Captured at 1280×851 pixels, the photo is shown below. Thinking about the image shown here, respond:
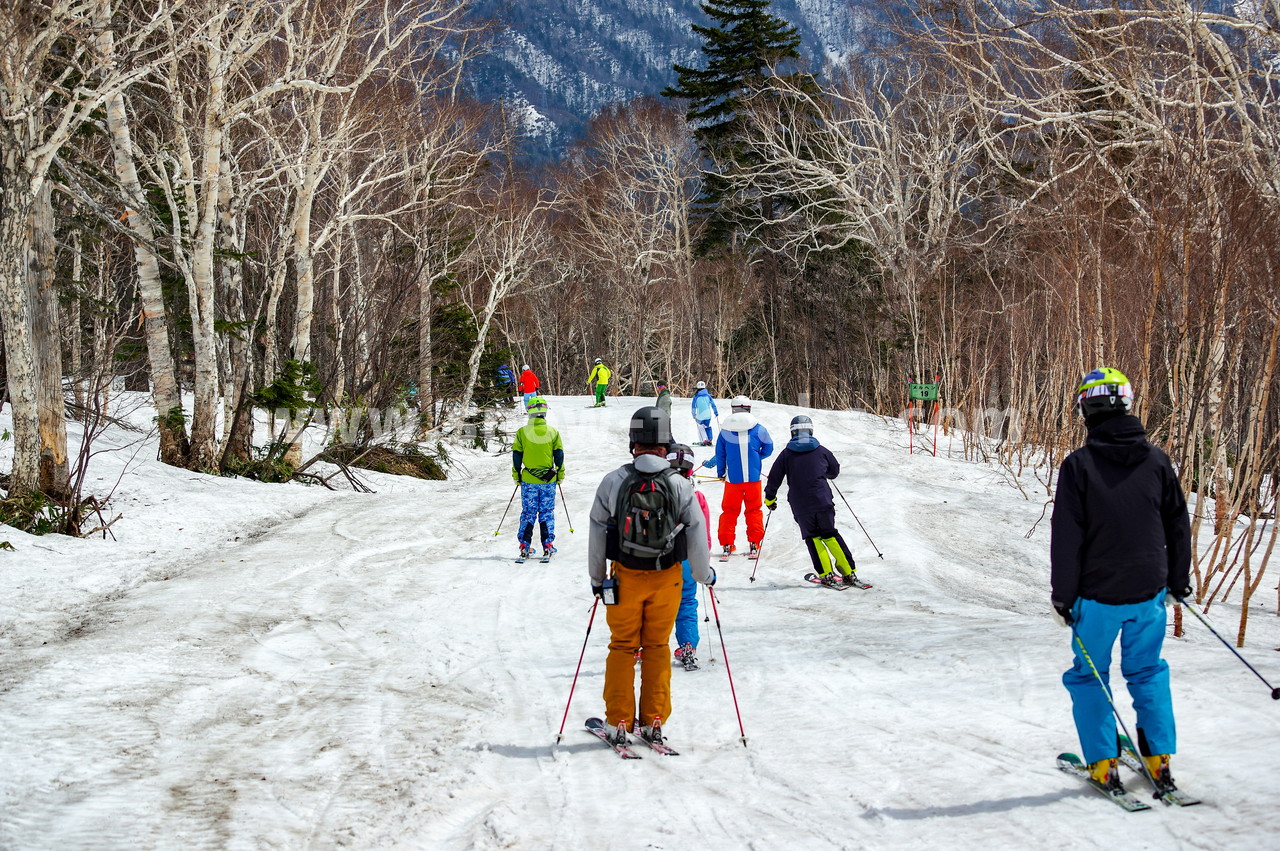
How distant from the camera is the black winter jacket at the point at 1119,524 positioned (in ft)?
13.1

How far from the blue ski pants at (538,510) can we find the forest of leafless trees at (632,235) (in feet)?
16.5

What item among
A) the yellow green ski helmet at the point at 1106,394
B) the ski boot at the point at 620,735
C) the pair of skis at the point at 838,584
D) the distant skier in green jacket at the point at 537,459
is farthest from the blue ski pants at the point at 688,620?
the distant skier in green jacket at the point at 537,459

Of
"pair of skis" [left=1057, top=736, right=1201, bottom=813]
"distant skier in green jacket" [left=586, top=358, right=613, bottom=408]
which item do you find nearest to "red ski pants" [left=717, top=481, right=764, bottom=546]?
"pair of skis" [left=1057, top=736, right=1201, bottom=813]

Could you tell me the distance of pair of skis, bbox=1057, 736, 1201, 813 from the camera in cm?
391

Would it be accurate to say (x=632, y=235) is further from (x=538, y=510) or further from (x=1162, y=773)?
(x=1162, y=773)

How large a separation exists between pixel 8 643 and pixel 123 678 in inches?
52.8

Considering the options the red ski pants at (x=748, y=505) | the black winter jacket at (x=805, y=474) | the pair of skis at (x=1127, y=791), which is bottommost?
the pair of skis at (x=1127, y=791)

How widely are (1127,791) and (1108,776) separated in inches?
3.9

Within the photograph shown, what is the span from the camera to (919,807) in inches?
162

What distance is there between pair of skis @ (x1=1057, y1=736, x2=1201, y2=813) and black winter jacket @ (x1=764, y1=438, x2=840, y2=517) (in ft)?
16.6

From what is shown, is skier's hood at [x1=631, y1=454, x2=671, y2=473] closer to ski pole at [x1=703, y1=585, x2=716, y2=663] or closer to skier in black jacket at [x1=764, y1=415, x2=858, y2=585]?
ski pole at [x1=703, y1=585, x2=716, y2=663]

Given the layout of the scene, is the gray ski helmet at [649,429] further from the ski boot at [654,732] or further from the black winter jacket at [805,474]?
the black winter jacket at [805,474]

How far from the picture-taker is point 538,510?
10.6 m

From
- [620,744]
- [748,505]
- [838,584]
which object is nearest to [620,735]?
[620,744]
